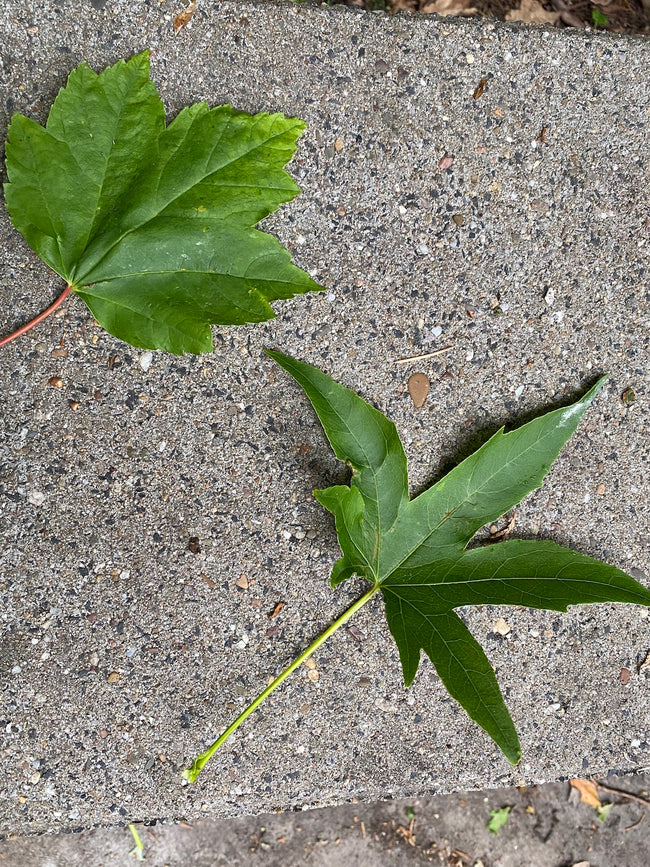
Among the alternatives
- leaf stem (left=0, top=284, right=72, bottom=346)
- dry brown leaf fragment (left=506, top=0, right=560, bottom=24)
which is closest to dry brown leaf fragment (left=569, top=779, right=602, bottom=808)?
leaf stem (left=0, top=284, right=72, bottom=346)

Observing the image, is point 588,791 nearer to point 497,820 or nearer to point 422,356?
point 497,820

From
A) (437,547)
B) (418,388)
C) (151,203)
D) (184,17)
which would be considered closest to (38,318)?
(151,203)

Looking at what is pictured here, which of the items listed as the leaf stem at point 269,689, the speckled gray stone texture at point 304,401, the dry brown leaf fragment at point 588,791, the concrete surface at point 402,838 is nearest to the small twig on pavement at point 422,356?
the speckled gray stone texture at point 304,401

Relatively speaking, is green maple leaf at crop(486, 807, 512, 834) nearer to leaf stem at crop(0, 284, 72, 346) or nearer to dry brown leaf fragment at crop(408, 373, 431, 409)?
dry brown leaf fragment at crop(408, 373, 431, 409)

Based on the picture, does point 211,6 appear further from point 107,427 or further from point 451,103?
point 107,427

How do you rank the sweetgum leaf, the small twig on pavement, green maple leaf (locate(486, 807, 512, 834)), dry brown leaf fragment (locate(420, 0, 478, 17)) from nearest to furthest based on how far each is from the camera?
the sweetgum leaf → the small twig on pavement → dry brown leaf fragment (locate(420, 0, 478, 17)) → green maple leaf (locate(486, 807, 512, 834))

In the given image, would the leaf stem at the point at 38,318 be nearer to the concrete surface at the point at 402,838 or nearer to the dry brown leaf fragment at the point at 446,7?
the dry brown leaf fragment at the point at 446,7
